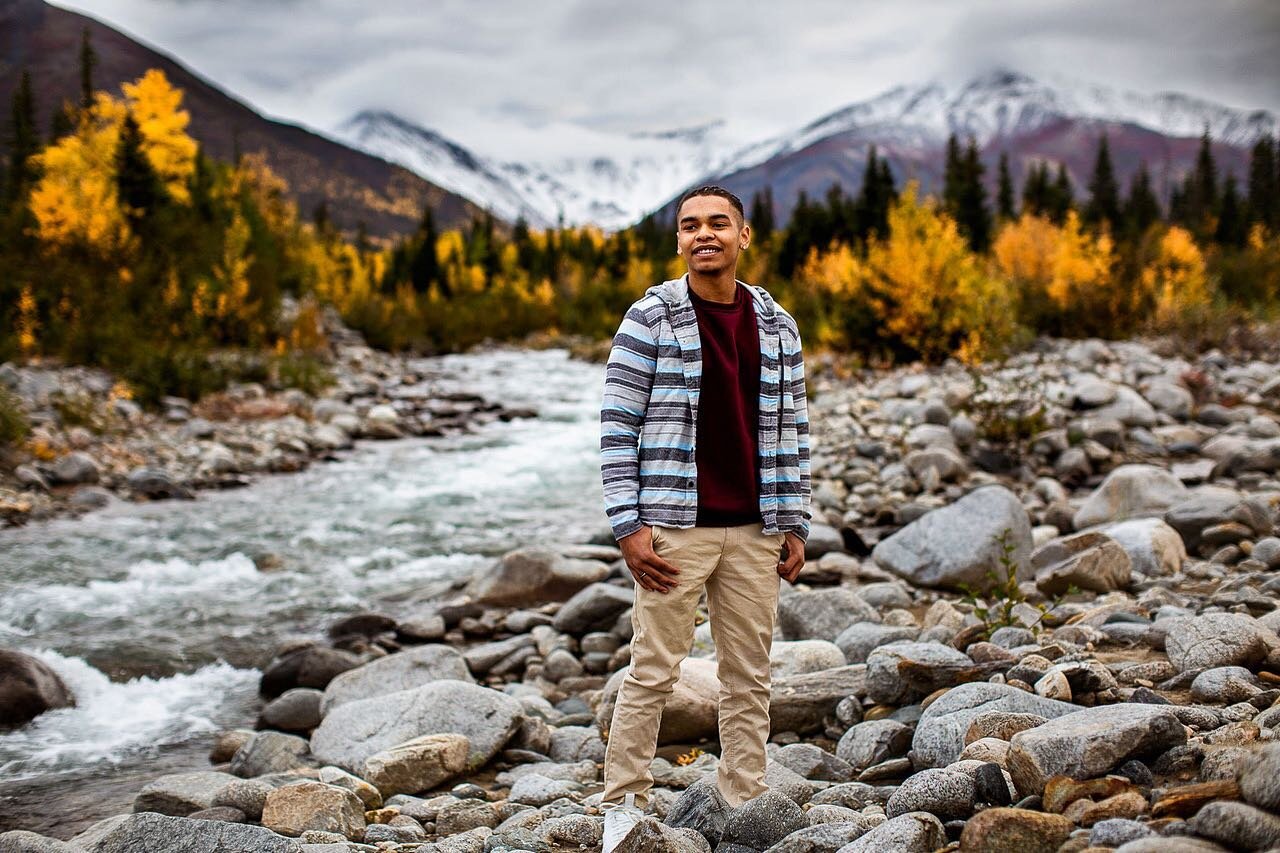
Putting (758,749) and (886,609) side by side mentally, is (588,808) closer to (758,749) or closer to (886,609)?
(758,749)

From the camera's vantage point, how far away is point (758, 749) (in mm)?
3078

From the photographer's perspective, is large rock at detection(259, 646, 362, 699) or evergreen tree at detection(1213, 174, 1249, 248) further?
evergreen tree at detection(1213, 174, 1249, 248)

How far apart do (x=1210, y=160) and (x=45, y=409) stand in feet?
199

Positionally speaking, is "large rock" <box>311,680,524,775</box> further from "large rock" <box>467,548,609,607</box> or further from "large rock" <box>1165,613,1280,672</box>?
"large rock" <box>1165,613,1280,672</box>

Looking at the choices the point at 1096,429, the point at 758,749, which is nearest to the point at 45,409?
the point at 758,749

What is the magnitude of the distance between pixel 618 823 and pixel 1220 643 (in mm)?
2545

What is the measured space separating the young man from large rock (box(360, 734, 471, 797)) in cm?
139

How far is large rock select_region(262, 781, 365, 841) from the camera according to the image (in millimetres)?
3383

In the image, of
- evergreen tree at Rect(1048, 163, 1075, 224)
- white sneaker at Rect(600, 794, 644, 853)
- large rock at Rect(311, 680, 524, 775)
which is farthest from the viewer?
evergreen tree at Rect(1048, 163, 1075, 224)

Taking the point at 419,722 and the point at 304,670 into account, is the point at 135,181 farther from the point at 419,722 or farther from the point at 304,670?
the point at 419,722

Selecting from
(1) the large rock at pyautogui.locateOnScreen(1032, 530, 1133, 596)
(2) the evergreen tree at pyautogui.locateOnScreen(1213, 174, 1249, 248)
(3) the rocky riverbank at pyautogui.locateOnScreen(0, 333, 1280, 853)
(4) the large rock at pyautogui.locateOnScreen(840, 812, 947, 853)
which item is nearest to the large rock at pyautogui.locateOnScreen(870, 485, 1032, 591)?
(3) the rocky riverbank at pyautogui.locateOnScreen(0, 333, 1280, 853)

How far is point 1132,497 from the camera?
688cm

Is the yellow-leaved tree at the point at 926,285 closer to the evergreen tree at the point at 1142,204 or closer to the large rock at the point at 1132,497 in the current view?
the large rock at the point at 1132,497

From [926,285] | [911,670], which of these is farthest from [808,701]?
[926,285]
